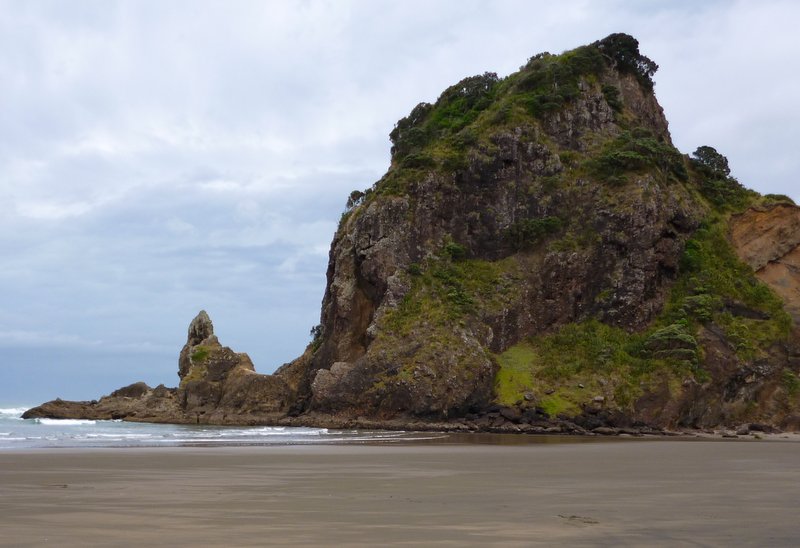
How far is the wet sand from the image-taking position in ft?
24.5

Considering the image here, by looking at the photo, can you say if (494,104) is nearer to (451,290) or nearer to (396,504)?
(451,290)

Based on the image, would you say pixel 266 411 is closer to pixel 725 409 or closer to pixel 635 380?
pixel 635 380

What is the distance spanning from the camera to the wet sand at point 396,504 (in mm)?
7469

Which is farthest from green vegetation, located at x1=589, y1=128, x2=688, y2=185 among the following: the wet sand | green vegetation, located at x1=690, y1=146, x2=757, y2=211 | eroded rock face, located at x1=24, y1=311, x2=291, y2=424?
the wet sand

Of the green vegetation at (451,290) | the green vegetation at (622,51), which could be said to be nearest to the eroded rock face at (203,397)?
the green vegetation at (451,290)

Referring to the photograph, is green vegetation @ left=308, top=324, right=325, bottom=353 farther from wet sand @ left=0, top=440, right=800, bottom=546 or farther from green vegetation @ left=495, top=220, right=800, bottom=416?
wet sand @ left=0, top=440, right=800, bottom=546

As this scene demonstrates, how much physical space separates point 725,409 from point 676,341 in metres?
5.72

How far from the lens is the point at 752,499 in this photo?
10.6 metres

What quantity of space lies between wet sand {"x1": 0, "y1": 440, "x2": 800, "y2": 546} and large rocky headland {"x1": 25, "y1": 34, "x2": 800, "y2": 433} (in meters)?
32.2

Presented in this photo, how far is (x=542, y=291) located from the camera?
205 feet

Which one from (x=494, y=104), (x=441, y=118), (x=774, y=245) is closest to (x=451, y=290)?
(x=494, y=104)

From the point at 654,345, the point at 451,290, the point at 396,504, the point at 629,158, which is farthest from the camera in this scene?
the point at 629,158

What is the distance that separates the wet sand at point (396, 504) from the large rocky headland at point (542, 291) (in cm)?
3221

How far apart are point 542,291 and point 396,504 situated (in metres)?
53.5
